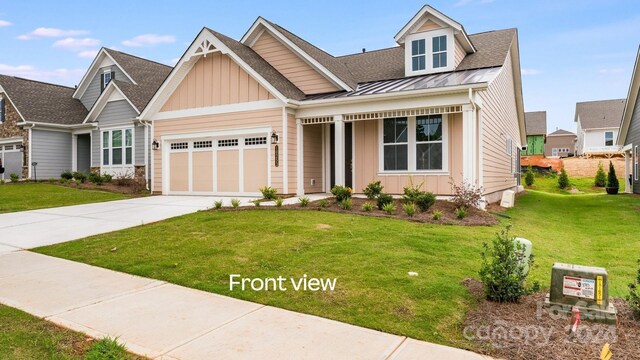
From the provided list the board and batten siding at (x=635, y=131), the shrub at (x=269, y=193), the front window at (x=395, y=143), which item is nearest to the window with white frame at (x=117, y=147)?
the shrub at (x=269, y=193)

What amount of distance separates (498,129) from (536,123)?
1476 inches

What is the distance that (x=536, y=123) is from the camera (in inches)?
1885

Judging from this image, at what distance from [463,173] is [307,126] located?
568 cm

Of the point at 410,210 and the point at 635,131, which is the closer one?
the point at 410,210

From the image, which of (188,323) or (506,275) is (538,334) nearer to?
(506,275)

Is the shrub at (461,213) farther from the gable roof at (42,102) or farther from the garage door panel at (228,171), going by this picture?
the gable roof at (42,102)

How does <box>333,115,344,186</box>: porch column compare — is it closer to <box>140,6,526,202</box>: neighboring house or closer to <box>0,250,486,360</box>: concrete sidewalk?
<box>140,6,526,202</box>: neighboring house

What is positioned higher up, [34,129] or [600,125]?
[600,125]

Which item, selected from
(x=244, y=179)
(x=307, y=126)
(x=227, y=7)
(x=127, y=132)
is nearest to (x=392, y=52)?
(x=307, y=126)

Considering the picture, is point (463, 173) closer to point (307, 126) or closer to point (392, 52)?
point (307, 126)

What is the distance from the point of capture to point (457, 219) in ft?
30.2

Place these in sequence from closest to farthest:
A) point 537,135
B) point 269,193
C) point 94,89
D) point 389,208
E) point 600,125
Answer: point 389,208 < point 269,193 < point 94,89 < point 600,125 < point 537,135

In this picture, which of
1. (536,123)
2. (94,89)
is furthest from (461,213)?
(536,123)

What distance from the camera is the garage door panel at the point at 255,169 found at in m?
13.9
